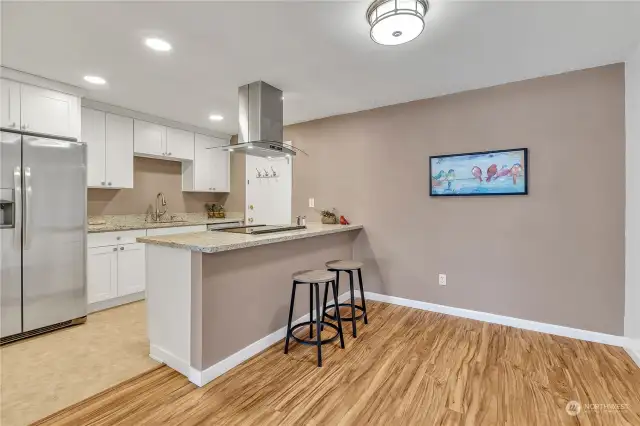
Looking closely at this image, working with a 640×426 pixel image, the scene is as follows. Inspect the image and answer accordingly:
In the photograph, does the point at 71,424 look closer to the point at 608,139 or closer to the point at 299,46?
the point at 299,46

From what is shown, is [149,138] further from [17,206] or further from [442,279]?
[442,279]

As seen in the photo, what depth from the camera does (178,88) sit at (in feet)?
10.3

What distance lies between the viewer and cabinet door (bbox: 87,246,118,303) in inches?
131

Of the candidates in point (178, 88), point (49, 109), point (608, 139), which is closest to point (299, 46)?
point (178, 88)

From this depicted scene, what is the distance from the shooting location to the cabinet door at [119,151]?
3729mm

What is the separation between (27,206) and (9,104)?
35.4 inches

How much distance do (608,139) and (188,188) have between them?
509 cm

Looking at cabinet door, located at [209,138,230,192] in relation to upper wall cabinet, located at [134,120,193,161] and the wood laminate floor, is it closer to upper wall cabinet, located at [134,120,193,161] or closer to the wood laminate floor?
upper wall cabinet, located at [134,120,193,161]

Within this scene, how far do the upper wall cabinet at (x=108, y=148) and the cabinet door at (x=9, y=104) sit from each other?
73cm

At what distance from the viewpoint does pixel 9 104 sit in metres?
2.66

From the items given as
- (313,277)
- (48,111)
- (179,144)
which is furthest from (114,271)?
(313,277)

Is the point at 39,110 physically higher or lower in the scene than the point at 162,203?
higher

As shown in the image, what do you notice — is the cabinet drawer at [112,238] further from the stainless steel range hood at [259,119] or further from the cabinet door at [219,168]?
the stainless steel range hood at [259,119]

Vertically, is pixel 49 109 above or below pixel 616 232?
above
